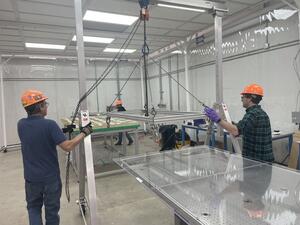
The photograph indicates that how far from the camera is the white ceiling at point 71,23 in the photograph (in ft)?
11.3

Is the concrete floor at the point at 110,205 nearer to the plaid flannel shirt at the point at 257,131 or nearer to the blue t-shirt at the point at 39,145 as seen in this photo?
the blue t-shirt at the point at 39,145

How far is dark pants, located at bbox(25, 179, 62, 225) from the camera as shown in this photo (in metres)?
1.99

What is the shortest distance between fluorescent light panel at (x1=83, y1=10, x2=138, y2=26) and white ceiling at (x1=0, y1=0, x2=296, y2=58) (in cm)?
17

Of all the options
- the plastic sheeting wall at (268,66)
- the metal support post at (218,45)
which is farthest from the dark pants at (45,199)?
the plastic sheeting wall at (268,66)

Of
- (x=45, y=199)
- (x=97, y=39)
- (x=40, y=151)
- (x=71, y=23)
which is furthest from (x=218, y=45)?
(x=97, y=39)

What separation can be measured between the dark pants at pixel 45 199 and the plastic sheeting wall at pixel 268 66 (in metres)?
3.72

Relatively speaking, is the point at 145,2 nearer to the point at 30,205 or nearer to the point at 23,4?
the point at 30,205

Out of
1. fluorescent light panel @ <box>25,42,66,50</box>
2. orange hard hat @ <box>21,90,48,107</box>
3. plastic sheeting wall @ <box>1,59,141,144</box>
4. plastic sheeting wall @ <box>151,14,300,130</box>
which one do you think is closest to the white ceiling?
fluorescent light panel @ <box>25,42,66,50</box>

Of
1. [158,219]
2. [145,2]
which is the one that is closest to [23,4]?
[145,2]

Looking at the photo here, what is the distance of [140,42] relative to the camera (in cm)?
603

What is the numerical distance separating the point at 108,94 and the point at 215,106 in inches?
249

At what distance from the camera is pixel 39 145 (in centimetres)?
191

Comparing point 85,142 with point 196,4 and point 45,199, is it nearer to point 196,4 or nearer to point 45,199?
point 45,199

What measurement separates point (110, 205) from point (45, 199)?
1.19m
